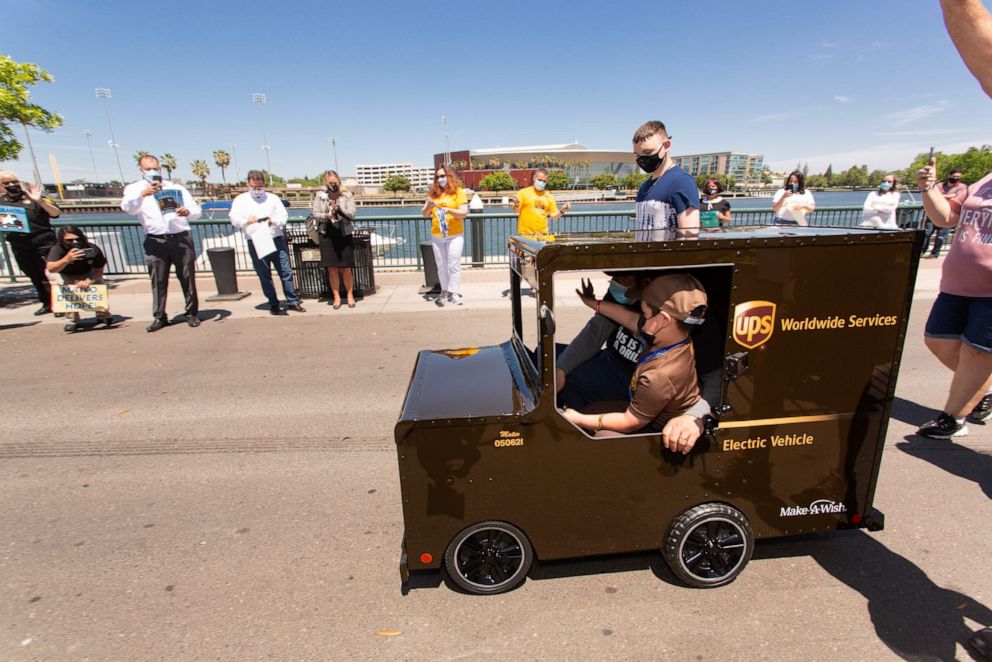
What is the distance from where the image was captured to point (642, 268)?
2248mm

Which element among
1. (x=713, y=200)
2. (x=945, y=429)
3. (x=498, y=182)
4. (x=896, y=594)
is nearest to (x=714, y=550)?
(x=896, y=594)

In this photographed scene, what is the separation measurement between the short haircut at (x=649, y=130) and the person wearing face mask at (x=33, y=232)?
9.27 metres

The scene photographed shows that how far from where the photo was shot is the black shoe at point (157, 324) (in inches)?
299

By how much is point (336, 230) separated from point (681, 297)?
7.60 metres

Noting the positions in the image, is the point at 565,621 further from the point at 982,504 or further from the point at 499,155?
the point at 499,155

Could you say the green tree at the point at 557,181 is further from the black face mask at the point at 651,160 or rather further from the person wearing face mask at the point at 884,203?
the black face mask at the point at 651,160

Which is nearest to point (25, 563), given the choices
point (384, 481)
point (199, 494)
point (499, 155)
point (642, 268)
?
point (199, 494)

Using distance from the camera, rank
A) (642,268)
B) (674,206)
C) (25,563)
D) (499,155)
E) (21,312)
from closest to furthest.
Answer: (642,268), (25,563), (674,206), (21,312), (499,155)

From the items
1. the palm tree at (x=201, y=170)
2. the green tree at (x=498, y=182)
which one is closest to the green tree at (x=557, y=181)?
the green tree at (x=498, y=182)

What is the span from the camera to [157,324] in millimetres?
7676

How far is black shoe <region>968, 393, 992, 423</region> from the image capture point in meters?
4.38

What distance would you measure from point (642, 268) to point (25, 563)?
3.85m

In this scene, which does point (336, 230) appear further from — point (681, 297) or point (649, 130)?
point (681, 297)

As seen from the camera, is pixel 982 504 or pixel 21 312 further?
pixel 21 312
